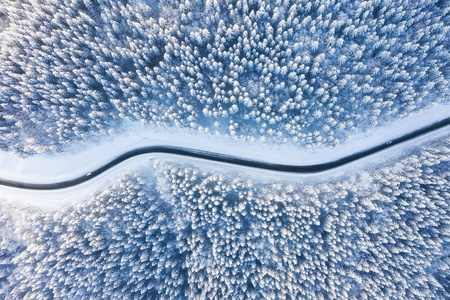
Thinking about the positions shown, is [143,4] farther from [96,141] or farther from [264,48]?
[96,141]

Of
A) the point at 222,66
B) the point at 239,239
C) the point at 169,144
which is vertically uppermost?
the point at 222,66

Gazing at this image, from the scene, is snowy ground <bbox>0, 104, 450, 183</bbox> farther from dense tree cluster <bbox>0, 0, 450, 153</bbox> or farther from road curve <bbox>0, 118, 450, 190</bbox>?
dense tree cluster <bbox>0, 0, 450, 153</bbox>

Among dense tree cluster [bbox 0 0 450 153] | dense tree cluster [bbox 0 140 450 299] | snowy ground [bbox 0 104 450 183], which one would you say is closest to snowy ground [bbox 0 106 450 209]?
snowy ground [bbox 0 104 450 183]

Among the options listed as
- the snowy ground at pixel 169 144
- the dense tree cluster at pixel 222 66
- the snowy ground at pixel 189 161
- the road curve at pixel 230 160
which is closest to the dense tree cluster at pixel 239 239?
the snowy ground at pixel 189 161

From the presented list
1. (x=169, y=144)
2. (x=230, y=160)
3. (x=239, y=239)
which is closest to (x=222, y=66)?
(x=230, y=160)

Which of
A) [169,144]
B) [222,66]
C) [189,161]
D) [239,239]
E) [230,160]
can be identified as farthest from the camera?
[169,144]

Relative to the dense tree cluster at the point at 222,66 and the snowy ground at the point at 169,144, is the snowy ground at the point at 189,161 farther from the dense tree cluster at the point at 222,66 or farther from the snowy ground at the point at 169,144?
the dense tree cluster at the point at 222,66

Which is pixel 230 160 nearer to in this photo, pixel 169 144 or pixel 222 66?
pixel 169 144

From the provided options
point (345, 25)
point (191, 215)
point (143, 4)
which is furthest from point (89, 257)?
point (345, 25)
